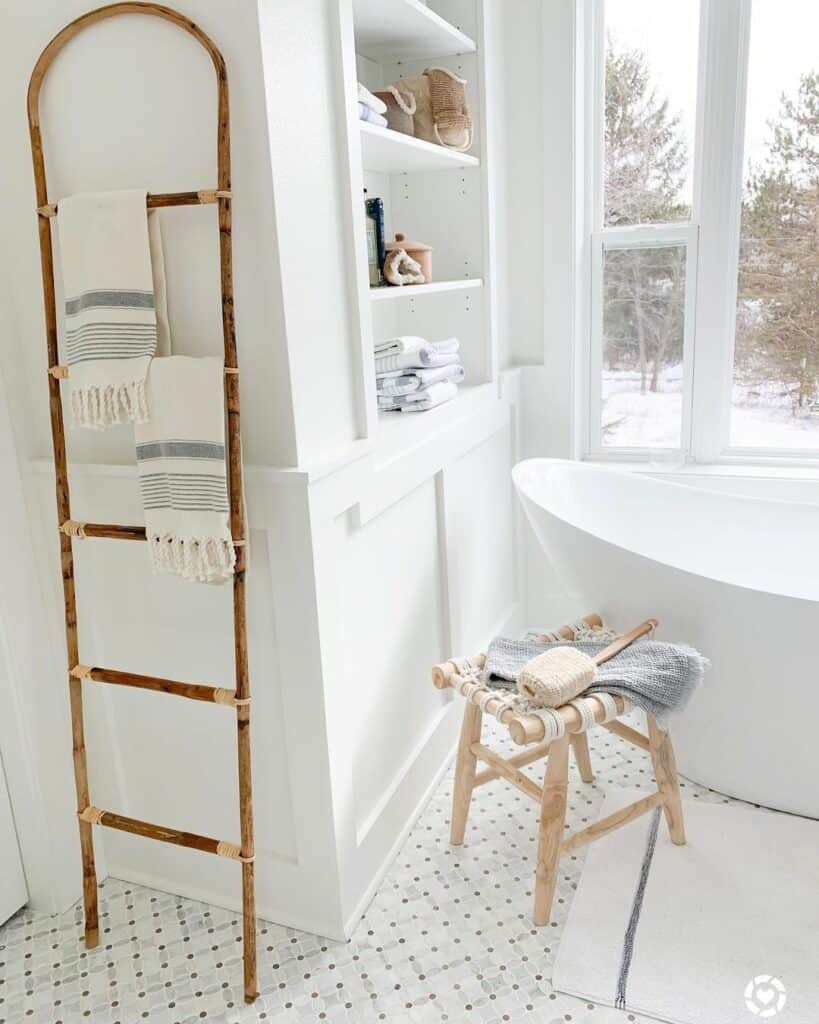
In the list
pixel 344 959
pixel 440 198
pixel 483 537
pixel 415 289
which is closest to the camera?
pixel 344 959

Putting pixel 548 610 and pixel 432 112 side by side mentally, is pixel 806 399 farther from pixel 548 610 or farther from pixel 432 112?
pixel 432 112

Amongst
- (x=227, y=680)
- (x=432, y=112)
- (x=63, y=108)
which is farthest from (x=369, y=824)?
(x=432, y=112)

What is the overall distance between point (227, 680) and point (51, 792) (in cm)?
52

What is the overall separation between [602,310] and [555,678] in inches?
63.3

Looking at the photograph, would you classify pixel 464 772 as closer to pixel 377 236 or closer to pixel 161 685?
pixel 161 685

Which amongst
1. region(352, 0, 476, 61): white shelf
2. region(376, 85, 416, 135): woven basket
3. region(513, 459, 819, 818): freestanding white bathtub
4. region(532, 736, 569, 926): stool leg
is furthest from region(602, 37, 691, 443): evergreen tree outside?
region(532, 736, 569, 926): stool leg

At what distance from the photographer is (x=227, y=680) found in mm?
1786

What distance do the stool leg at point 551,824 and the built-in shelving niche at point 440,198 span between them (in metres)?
0.83

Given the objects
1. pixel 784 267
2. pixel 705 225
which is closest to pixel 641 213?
pixel 705 225

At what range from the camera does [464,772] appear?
203 centimetres

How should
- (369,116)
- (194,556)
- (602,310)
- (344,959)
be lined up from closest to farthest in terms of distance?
(194,556) → (344,959) → (369,116) → (602,310)

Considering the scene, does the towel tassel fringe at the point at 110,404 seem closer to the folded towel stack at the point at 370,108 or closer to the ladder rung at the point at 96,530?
the ladder rung at the point at 96,530

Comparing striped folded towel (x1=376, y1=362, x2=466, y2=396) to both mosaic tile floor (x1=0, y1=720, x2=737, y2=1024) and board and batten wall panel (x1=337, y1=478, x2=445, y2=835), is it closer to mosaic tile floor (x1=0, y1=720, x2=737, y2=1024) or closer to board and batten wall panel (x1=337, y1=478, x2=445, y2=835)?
board and batten wall panel (x1=337, y1=478, x2=445, y2=835)

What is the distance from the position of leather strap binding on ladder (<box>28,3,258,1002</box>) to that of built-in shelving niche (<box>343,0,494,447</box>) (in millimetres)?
707
